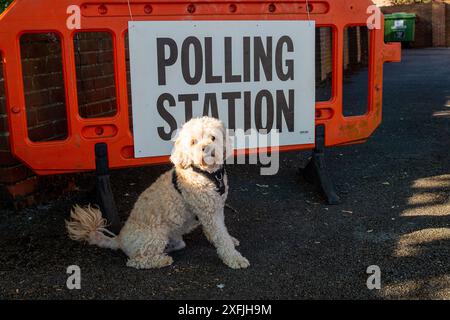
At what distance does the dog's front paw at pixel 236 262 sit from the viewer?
3.35m

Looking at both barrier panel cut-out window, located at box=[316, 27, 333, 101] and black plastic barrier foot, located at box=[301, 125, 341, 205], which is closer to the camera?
black plastic barrier foot, located at box=[301, 125, 341, 205]

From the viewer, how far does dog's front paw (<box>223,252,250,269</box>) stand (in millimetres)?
3346

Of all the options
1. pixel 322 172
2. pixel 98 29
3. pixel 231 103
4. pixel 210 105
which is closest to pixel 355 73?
pixel 322 172

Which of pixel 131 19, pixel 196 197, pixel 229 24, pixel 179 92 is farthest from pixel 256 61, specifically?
pixel 196 197

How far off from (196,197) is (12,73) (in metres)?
1.44

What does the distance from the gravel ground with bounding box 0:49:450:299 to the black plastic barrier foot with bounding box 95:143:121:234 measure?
0.33 meters

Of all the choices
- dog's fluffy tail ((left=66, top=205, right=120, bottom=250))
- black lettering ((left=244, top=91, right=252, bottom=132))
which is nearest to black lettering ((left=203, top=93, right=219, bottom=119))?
black lettering ((left=244, top=91, right=252, bottom=132))

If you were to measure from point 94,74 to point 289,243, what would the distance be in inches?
98.8

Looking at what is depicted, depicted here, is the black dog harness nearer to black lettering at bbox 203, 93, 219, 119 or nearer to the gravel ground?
the gravel ground

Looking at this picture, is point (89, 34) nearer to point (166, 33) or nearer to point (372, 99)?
point (166, 33)

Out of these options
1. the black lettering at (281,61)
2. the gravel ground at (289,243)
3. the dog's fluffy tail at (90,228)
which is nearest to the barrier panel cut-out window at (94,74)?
the gravel ground at (289,243)

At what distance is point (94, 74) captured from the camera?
5.14 metres

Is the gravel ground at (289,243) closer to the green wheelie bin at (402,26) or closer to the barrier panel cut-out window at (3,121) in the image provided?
the barrier panel cut-out window at (3,121)

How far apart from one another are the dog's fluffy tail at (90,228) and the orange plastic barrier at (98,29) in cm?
49
